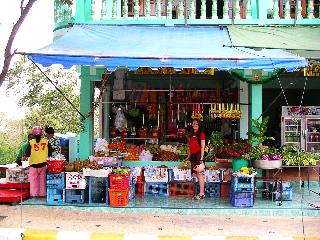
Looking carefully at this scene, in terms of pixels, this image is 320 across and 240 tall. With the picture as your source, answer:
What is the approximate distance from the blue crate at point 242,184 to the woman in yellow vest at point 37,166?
12.6 ft

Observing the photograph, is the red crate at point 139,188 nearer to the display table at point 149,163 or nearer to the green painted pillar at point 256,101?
the display table at point 149,163

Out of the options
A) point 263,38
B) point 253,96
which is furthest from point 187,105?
point 263,38

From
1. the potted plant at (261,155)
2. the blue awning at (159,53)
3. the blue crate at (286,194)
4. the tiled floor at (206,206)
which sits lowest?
the tiled floor at (206,206)

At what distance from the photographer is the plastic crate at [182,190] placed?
35.9 feet

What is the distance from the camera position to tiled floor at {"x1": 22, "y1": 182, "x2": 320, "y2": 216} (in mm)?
9531

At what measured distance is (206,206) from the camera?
9.78 metres

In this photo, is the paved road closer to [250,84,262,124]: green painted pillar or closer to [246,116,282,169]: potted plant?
[246,116,282,169]: potted plant

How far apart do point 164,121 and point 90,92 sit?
2467 millimetres

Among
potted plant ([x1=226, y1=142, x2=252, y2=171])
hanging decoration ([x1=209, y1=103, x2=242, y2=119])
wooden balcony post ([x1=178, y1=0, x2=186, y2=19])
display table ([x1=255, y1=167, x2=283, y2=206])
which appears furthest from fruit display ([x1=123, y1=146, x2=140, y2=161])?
wooden balcony post ([x1=178, y1=0, x2=186, y2=19])

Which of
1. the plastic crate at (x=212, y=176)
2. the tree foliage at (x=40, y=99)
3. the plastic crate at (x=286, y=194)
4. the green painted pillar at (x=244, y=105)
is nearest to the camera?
the plastic crate at (x=286, y=194)

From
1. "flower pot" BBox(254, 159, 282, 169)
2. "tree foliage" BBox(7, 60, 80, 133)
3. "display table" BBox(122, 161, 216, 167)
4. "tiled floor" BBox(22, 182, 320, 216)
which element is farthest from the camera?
"tree foliage" BBox(7, 60, 80, 133)

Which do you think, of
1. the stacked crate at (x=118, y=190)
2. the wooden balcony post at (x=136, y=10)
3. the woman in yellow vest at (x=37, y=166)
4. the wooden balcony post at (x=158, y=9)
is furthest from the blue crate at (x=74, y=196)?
the wooden balcony post at (x=158, y=9)

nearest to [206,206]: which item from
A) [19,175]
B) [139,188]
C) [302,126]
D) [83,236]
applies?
[139,188]

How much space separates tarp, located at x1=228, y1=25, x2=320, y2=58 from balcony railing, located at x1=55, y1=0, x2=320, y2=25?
0.79 ft
